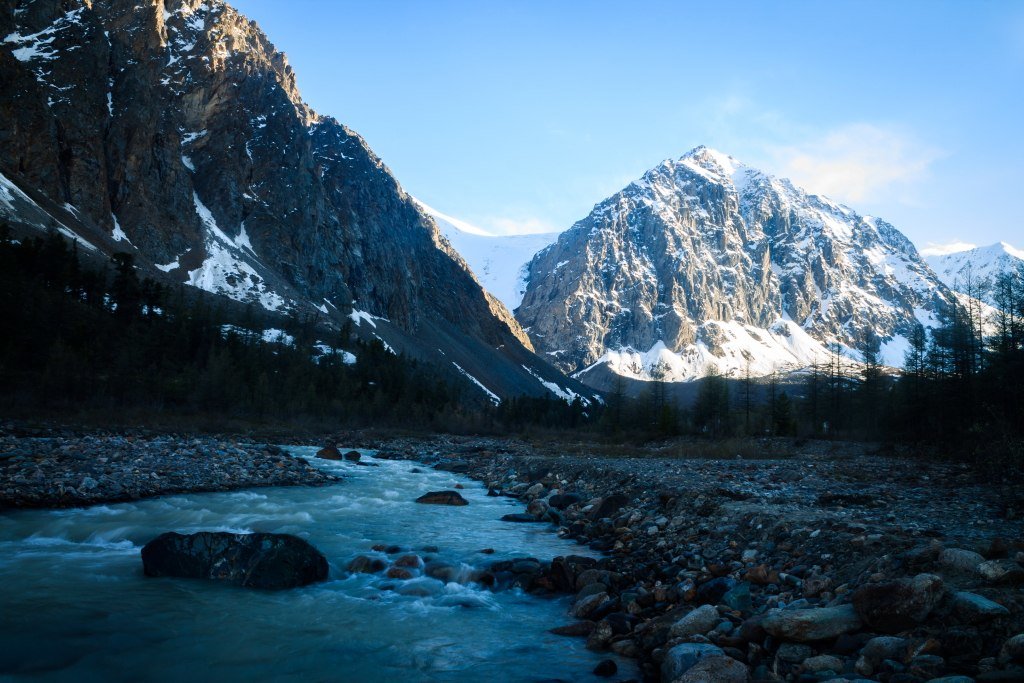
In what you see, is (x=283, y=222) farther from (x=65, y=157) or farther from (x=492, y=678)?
(x=492, y=678)

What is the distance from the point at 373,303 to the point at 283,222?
3513 cm

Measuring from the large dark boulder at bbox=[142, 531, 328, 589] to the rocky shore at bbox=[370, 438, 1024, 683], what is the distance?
13.6ft

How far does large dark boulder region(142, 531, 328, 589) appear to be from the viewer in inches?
459

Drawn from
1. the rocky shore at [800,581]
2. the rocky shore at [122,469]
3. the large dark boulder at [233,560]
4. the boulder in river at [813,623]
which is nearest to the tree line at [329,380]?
the rocky shore at [800,581]

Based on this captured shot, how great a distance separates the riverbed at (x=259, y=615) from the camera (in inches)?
327

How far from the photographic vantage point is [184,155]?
6324 inches

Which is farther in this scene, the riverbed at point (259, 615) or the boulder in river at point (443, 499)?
the boulder in river at point (443, 499)

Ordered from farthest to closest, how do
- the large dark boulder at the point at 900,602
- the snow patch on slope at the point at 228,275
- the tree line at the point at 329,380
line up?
the snow patch on slope at the point at 228,275 → the tree line at the point at 329,380 → the large dark boulder at the point at 900,602

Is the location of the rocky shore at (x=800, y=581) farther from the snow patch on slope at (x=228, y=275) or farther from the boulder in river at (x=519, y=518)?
the snow patch on slope at (x=228, y=275)

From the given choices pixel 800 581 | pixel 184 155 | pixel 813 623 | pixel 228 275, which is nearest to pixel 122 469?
pixel 800 581

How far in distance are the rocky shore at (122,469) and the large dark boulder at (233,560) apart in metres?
7.83

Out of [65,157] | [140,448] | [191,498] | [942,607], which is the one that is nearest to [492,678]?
[942,607]

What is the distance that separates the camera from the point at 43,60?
397 ft

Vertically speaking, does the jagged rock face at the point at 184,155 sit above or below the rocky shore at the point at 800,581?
above
